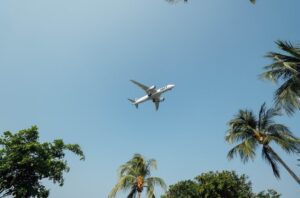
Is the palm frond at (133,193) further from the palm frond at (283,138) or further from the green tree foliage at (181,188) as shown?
the palm frond at (283,138)

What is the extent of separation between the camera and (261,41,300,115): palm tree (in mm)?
15188

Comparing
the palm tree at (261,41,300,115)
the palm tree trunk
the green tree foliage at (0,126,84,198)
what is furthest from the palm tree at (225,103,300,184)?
the green tree foliage at (0,126,84,198)

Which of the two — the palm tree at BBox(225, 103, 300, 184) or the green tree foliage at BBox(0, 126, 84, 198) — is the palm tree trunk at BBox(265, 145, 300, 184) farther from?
the green tree foliage at BBox(0, 126, 84, 198)

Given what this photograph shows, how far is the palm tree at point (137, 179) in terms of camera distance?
27.4m

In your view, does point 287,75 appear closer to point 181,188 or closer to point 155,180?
point 155,180

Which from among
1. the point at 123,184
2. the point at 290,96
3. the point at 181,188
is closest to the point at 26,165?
the point at 123,184

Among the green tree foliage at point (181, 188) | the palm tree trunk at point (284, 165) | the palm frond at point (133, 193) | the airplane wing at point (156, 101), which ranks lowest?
the palm tree trunk at point (284, 165)

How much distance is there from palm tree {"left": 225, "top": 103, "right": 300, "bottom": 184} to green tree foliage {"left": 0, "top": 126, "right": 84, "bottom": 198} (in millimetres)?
18326

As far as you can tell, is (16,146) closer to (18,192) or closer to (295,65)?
(18,192)

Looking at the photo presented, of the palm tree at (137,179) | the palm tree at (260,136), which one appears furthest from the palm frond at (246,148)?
the palm tree at (137,179)

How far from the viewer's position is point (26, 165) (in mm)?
18469

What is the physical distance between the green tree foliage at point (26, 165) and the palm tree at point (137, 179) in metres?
8.69

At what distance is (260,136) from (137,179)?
1445cm

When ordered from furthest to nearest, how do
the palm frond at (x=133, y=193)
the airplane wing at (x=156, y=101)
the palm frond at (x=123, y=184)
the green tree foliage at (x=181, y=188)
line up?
the airplane wing at (x=156, y=101)
the green tree foliage at (x=181, y=188)
the palm frond at (x=133, y=193)
the palm frond at (x=123, y=184)
